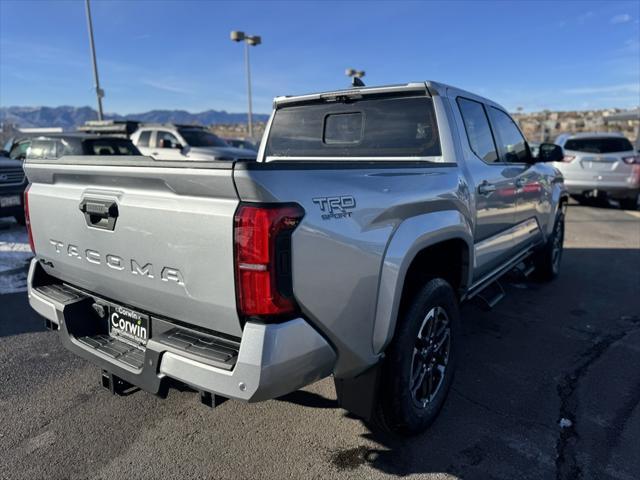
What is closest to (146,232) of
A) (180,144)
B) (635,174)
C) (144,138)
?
(635,174)

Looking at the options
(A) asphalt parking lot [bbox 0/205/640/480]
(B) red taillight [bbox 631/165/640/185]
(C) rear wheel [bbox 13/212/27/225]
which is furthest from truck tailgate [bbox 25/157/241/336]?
(B) red taillight [bbox 631/165/640/185]

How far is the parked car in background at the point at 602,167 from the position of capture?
10.9 meters

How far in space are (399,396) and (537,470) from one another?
2.60 feet

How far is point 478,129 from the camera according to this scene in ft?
12.0

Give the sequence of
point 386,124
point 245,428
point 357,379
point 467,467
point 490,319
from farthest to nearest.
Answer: point 490,319 < point 386,124 < point 245,428 < point 467,467 < point 357,379

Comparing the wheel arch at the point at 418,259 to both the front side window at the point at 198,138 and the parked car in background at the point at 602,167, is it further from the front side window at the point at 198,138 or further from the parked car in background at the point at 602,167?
the front side window at the point at 198,138

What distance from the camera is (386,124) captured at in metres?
3.39

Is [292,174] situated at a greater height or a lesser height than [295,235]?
greater

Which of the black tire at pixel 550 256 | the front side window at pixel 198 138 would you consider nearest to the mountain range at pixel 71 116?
the front side window at pixel 198 138

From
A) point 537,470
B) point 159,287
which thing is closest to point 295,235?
point 159,287

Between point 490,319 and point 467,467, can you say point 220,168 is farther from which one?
point 490,319

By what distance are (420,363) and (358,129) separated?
5.89ft

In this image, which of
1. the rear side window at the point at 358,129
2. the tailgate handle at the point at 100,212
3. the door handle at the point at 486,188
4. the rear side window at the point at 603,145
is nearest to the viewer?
the tailgate handle at the point at 100,212

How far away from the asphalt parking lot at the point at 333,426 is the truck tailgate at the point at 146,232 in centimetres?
87
